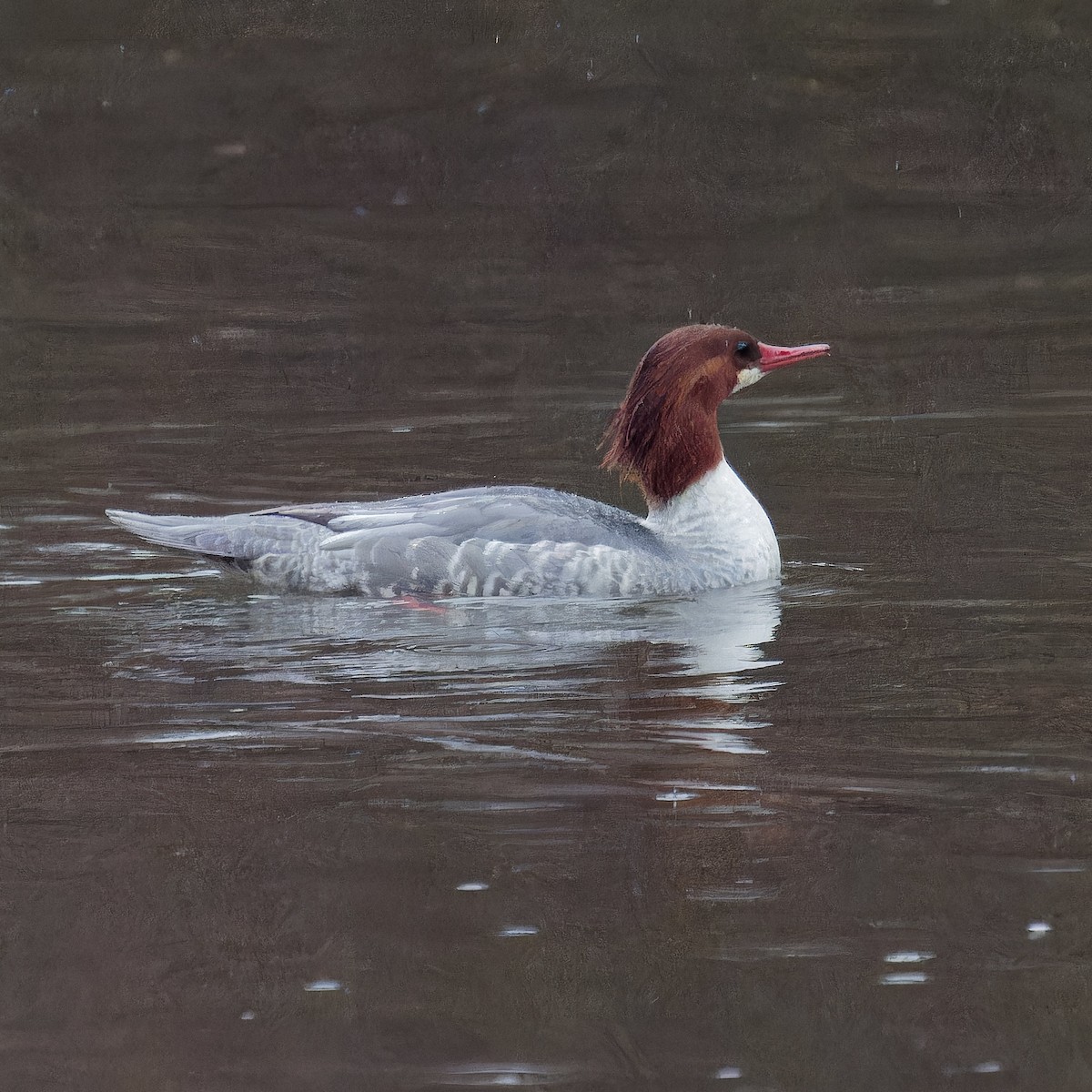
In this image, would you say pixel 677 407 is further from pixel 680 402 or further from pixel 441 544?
pixel 441 544

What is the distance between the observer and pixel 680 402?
24.2 feet

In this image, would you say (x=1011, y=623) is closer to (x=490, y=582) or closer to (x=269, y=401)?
(x=490, y=582)

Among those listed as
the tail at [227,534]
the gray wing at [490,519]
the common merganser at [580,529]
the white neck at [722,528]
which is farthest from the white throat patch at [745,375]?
the tail at [227,534]

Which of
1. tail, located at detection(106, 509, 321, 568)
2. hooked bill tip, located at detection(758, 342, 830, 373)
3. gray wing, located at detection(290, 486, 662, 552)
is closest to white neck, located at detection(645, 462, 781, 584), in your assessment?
gray wing, located at detection(290, 486, 662, 552)

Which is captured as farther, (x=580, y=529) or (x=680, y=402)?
(x=680, y=402)

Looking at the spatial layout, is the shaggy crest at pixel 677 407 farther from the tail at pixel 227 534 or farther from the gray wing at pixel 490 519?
the tail at pixel 227 534

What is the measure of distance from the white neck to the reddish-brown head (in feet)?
0.22

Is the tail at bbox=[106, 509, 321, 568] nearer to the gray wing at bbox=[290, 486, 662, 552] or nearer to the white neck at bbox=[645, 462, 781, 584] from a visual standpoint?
the gray wing at bbox=[290, 486, 662, 552]

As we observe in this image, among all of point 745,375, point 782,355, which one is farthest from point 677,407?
point 782,355

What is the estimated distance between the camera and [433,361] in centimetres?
1127

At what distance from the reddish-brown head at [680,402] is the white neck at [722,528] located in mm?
66

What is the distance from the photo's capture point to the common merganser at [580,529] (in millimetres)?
7055

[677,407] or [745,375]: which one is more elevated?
[745,375]

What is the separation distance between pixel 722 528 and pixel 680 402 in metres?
0.56
